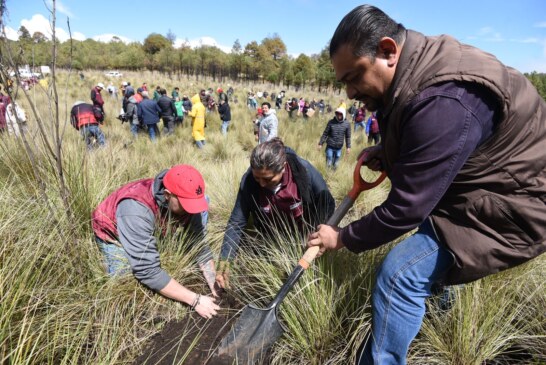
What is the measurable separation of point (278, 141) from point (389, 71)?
1.34m

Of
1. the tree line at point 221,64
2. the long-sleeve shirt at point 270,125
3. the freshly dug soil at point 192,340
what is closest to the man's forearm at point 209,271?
the freshly dug soil at point 192,340

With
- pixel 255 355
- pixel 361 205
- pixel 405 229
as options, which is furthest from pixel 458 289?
pixel 361 205

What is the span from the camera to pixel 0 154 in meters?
3.57

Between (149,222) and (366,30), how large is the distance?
195 centimetres

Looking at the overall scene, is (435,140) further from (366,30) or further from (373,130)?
(373,130)

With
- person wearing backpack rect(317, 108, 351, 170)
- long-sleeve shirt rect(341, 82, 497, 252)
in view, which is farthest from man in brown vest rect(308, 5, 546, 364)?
person wearing backpack rect(317, 108, 351, 170)

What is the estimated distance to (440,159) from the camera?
122 centimetres

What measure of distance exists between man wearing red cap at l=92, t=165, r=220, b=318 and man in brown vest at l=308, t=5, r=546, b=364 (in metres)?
1.26

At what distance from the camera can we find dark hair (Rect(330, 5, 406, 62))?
1352 millimetres

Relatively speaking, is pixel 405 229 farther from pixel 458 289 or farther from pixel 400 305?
pixel 458 289

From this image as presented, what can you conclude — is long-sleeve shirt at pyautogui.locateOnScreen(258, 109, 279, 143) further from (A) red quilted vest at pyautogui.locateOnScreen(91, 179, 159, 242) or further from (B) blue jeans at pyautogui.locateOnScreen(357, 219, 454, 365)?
(B) blue jeans at pyautogui.locateOnScreen(357, 219, 454, 365)

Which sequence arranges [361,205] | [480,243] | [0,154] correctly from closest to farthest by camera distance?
[480,243] → [0,154] → [361,205]

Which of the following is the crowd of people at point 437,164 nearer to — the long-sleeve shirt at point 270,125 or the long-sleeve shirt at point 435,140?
the long-sleeve shirt at point 435,140

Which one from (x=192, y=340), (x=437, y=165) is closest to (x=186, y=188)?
(x=192, y=340)
